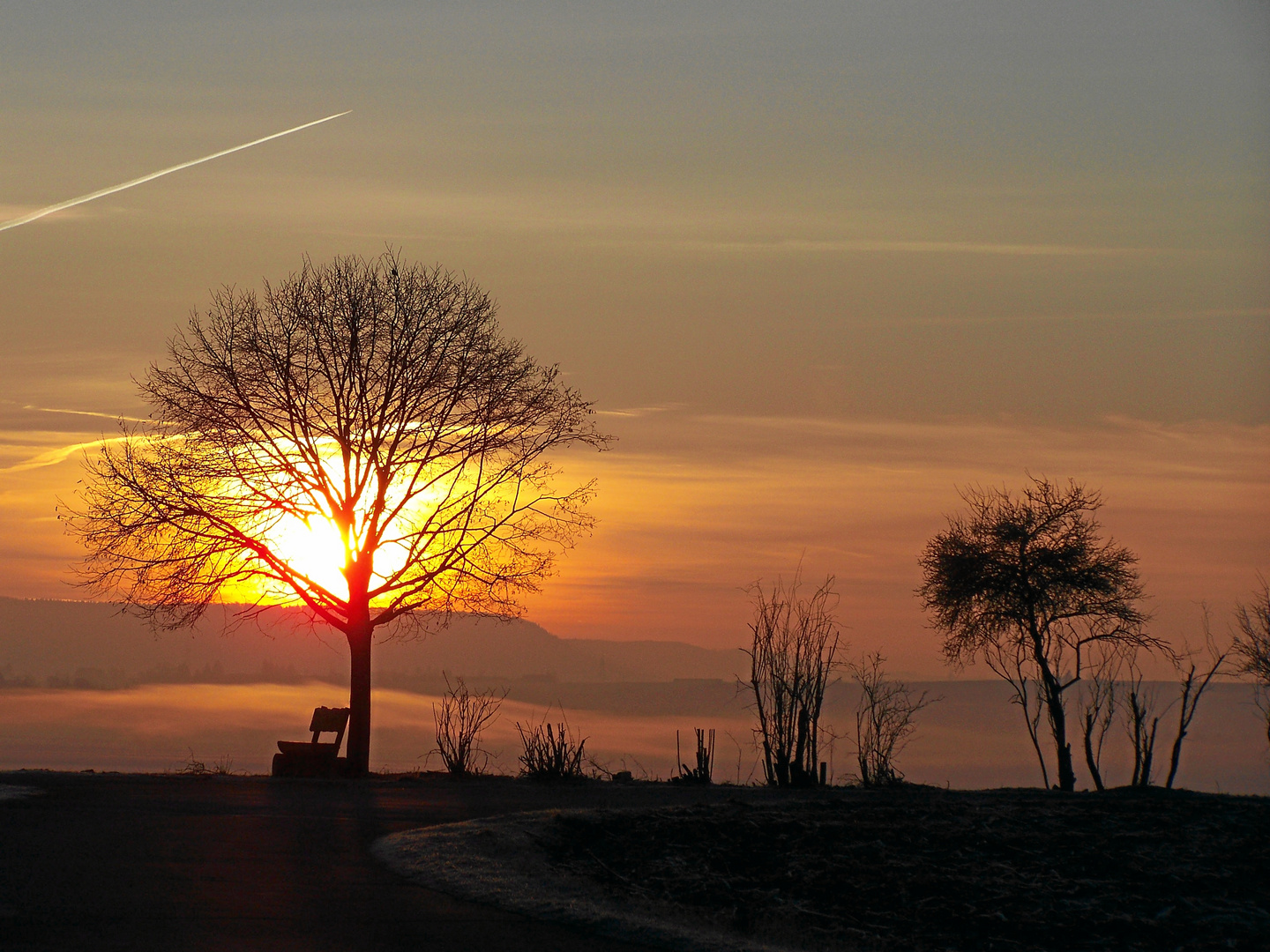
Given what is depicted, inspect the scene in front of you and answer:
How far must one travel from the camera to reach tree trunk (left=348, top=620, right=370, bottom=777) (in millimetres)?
24688

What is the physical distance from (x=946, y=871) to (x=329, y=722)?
14.8 meters

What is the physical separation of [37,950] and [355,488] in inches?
668

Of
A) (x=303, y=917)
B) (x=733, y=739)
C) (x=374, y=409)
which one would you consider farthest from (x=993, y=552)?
(x=303, y=917)

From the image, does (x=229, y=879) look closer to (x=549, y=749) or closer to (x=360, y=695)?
(x=549, y=749)

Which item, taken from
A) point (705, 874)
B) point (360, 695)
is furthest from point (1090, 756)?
point (705, 874)

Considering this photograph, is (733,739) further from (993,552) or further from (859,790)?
(993,552)

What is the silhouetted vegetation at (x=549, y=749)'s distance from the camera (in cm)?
2197

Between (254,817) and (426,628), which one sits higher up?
(426,628)

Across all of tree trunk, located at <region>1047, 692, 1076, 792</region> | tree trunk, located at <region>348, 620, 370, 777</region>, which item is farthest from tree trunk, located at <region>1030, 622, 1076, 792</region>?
tree trunk, located at <region>348, 620, 370, 777</region>

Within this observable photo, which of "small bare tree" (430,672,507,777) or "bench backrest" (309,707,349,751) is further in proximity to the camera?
"bench backrest" (309,707,349,751)

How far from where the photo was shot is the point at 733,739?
21672 millimetres

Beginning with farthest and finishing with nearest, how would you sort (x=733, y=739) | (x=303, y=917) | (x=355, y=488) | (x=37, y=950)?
1. (x=355, y=488)
2. (x=733, y=739)
3. (x=303, y=917)
4. (x=37, y=950)

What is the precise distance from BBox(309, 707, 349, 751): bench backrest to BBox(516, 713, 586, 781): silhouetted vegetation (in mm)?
3835

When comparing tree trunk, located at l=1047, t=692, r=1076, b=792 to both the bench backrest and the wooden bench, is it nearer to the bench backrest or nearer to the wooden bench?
the bench backrest
